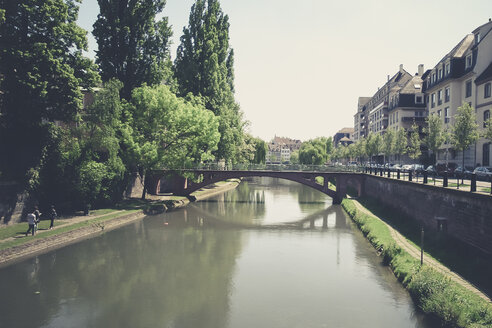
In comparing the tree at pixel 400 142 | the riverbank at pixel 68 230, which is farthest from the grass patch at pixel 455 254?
the tree at pixel 400 142

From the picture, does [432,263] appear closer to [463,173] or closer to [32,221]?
[463,173]

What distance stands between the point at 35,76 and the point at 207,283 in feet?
70.7

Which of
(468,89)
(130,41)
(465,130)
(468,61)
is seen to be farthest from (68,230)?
(468,61)

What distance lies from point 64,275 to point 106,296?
16.7ft

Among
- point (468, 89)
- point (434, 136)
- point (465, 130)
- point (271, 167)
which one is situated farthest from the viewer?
point (271, 167)

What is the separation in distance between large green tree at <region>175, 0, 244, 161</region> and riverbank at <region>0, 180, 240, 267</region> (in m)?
16.7

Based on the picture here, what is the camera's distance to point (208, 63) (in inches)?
2202

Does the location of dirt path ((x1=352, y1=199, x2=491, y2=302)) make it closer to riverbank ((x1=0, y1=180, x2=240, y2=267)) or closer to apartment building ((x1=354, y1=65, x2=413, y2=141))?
riverbank ((x1=0, y1=180, x2=240, y2=267))

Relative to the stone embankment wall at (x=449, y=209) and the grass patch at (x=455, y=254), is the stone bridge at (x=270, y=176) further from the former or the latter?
the grass patch at (x=455, y=254)

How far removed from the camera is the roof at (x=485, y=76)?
46881 millimetres

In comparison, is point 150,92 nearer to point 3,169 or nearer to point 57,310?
point 3,169

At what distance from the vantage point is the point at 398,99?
265 feet

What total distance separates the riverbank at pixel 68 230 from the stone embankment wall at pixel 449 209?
A: 29.1 m

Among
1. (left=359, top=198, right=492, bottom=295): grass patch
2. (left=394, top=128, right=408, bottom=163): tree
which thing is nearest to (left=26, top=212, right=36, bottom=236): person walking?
(left=359, top=198, right=492, bottom=295): grass patch
